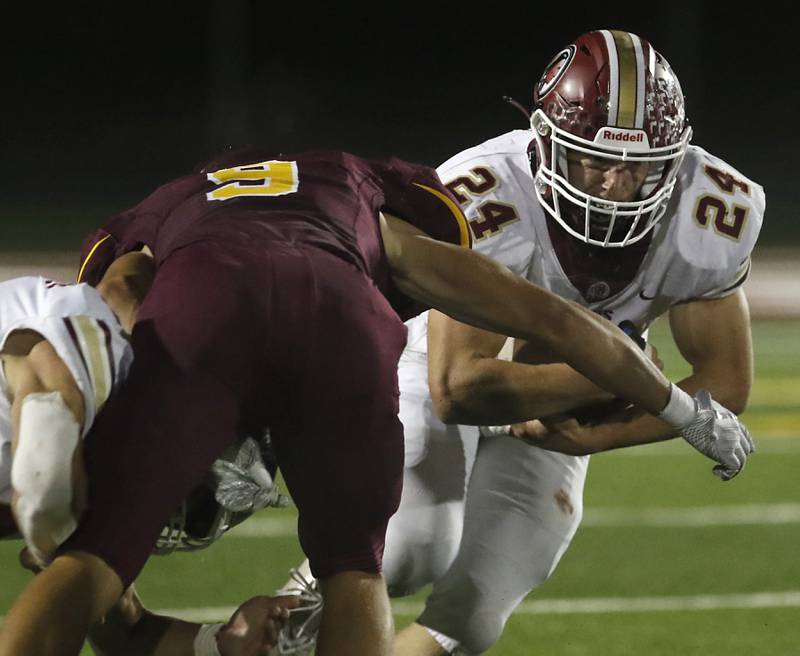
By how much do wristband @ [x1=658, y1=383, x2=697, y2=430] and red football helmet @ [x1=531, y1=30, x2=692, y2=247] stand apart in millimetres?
538

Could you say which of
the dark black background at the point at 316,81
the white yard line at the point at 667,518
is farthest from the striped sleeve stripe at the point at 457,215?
the dark black background at the point at 316,81

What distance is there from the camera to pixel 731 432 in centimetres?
288

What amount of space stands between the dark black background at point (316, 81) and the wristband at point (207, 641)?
36.7 ft

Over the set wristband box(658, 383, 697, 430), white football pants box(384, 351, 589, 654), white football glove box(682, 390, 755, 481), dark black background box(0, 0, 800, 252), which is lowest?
dark black background box(0, 0, 800, 252)

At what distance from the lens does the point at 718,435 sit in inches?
112

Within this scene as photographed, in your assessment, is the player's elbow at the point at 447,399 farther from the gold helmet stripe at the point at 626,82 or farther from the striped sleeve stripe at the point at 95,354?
the striped sleeve stripe at the point at 95,354

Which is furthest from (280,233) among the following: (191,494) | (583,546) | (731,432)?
(583,546)

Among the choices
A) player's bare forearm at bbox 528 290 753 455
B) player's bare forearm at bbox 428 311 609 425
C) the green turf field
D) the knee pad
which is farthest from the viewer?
the green turf field

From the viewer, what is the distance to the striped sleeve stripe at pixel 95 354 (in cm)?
222

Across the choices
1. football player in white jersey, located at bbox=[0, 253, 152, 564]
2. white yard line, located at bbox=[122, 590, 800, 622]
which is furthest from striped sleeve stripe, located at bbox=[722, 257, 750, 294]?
football player in white jersey, located at bbox=[0, 253, 152, 564]

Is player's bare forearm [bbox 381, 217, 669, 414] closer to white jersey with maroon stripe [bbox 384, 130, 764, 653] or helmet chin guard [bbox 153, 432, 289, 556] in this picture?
helmet chin guard [bbox 153, 432, 289, 556]

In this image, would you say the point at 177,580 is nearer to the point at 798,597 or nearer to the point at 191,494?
the point at 798,597

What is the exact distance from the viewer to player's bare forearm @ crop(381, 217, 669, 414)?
8.39 feet

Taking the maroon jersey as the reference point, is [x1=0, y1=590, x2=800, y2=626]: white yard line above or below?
below
